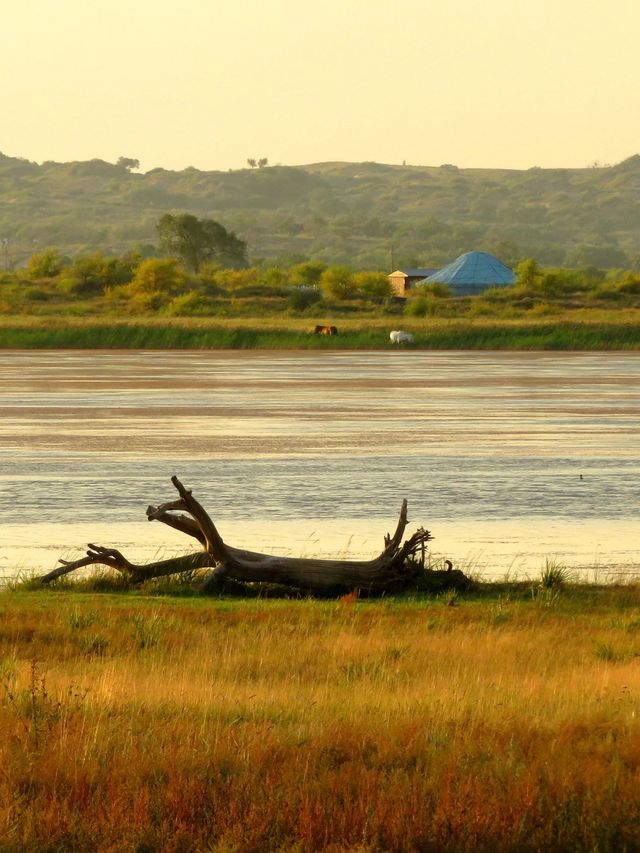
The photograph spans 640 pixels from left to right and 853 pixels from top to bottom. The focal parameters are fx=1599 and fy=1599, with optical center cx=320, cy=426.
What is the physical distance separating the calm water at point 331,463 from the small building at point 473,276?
375ft

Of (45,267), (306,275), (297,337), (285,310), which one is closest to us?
(297,337)

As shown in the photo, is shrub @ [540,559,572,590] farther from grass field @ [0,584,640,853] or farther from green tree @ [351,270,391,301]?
green tree @ [351,270,391,301]

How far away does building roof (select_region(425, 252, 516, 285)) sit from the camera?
583 ft

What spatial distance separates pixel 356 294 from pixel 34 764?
132802mm

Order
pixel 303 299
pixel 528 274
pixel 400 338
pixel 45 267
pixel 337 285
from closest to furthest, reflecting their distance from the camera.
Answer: pixel 400 338, pixel 303 299, pixel 337 285, pixel 528 274, pixel 45 267

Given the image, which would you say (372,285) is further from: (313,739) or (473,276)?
(313,739)

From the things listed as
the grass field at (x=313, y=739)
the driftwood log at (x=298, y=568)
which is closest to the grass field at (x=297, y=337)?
the driftwood log at (x=298, y=568)

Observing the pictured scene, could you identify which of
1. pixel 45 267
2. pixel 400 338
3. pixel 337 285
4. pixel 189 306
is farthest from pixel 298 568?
pixel 45 267

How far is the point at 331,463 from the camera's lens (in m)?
30.6

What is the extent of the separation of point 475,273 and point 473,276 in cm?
174

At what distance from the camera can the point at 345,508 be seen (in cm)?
2400

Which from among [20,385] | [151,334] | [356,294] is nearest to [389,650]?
[20,385]

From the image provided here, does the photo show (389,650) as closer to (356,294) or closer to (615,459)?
(615,459)

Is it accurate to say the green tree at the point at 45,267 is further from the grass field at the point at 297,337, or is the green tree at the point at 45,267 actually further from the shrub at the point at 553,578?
the shrub at the point at 553,578
